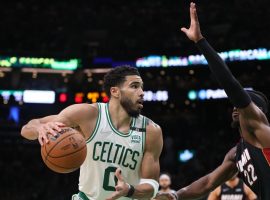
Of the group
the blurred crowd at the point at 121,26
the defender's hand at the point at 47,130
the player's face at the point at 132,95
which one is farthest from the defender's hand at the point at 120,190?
the blurred crowd at the point at 121,26

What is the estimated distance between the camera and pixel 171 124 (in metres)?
22.4

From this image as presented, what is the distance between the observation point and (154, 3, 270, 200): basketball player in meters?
3.46

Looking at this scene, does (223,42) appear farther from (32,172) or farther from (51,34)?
(32,172)

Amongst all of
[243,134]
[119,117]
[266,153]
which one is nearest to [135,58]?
[119,117]

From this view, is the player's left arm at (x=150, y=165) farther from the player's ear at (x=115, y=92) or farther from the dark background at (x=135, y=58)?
the dark background at (x=135, y=58)

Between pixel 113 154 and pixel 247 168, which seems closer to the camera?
pixel 247 168

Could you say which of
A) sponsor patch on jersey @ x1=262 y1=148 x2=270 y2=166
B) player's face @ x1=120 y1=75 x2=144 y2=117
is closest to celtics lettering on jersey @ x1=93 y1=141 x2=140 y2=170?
player's face @ x1=120 y1=75 x2=144 y2=117

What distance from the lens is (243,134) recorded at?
3705 millimetres

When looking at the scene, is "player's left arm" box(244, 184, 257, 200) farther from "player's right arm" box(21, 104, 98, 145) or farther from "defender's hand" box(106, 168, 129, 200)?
"defender's hand" box(106, 168, 129, 200)

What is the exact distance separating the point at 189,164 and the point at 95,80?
6.39 meters

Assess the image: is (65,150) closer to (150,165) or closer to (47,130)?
(47,130)

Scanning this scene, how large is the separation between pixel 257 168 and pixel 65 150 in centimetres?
163

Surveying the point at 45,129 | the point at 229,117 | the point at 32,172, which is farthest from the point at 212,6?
the point at 45,129

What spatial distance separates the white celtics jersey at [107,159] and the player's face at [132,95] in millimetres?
225
